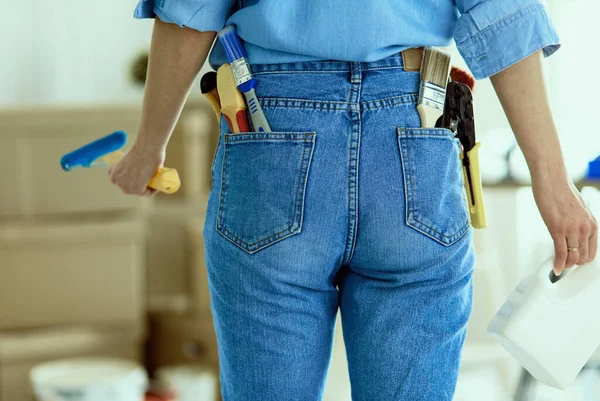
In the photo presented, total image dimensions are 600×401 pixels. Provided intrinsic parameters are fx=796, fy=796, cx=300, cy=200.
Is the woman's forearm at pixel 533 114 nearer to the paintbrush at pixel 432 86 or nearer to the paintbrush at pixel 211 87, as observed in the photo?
the paintbrush at pixel 432 86

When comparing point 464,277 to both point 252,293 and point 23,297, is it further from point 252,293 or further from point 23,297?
point 23,297

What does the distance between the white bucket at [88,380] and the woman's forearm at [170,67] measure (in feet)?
3.81

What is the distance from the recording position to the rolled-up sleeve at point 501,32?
77 centimetres

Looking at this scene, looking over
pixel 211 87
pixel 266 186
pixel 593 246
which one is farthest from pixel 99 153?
pixel 593 246

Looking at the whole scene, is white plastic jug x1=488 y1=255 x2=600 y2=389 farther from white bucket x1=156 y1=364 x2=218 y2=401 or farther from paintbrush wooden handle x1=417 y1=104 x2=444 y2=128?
white bucket x1=156 y1=364 x2=218 y2=401

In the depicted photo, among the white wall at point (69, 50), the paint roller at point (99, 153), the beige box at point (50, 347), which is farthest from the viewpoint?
the white wall at point (69, 50)

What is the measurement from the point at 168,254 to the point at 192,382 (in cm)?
41

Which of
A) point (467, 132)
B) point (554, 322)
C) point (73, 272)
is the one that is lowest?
point (73, 272)

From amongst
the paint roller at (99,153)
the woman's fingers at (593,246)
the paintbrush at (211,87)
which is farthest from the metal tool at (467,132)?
the paint roller at (99,153)

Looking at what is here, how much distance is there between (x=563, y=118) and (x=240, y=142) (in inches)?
71.4

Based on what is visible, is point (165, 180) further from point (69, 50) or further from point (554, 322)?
point (69, 50)

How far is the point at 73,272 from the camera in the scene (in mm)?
2090

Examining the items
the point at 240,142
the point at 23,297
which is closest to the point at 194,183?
the point at 23,297

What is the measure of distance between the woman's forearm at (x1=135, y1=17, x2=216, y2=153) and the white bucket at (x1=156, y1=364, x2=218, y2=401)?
1327 mm
